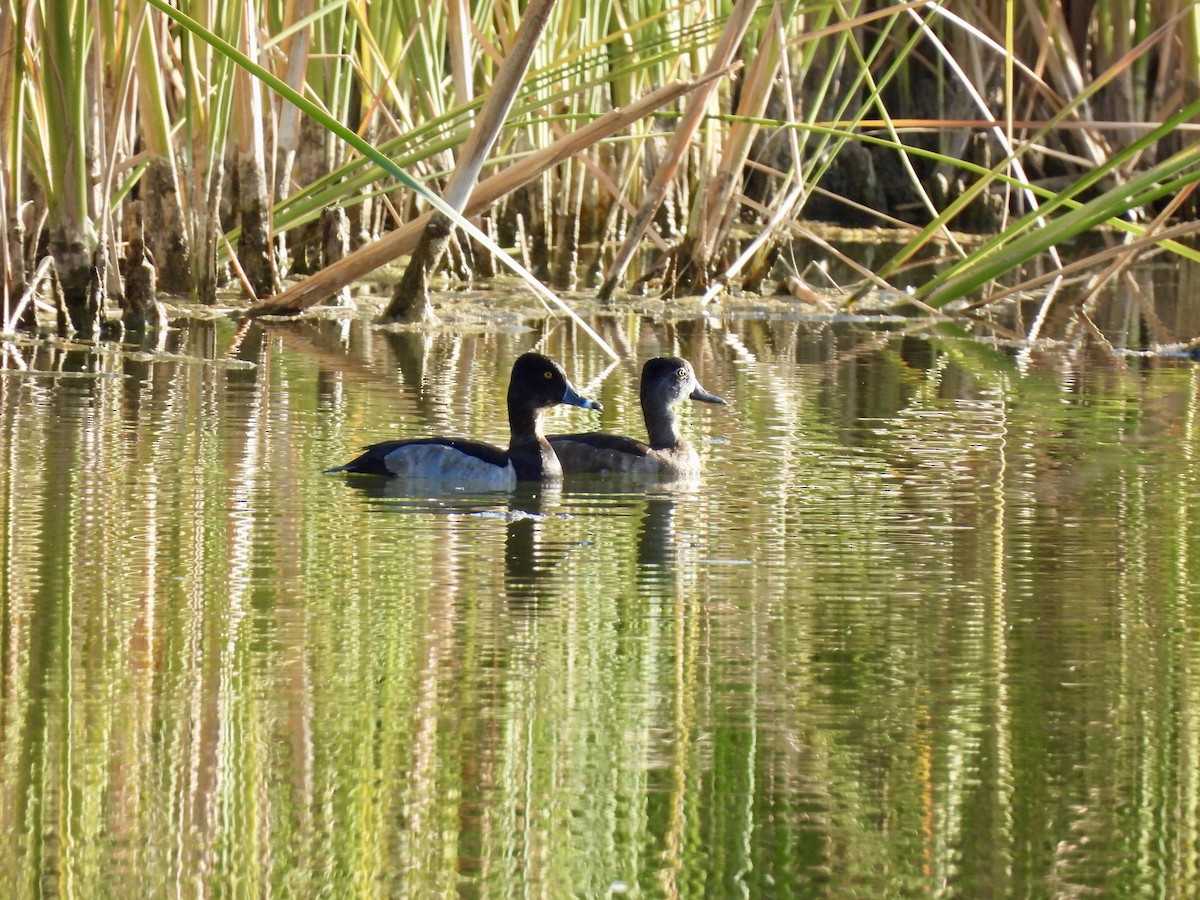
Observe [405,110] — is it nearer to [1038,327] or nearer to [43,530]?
[1038,327]

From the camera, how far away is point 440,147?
29.0ft

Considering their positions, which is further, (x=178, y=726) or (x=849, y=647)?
(x=849, y=647)

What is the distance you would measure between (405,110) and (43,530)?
6.42m

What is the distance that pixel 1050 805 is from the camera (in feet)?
11.2

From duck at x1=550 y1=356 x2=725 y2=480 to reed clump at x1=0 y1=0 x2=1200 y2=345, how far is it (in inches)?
35.2

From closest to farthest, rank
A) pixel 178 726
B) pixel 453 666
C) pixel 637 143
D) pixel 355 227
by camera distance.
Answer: pixel 178 726
pixel 453 666
pixel 637 143
pixel 355 227

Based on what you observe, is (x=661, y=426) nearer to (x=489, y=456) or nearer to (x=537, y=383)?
(x=537, y=383)

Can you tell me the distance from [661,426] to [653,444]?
0.26ft

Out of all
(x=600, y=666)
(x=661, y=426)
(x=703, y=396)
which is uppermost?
(x=703, y=396)

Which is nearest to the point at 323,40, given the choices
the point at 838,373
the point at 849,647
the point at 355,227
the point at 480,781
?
the point at 355,227

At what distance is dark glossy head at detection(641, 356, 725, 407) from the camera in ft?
25.4

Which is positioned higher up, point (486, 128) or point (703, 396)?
point (486, 128)

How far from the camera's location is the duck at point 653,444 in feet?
23.2

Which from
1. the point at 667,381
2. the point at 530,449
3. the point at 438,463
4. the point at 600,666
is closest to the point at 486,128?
the point at 667,381
